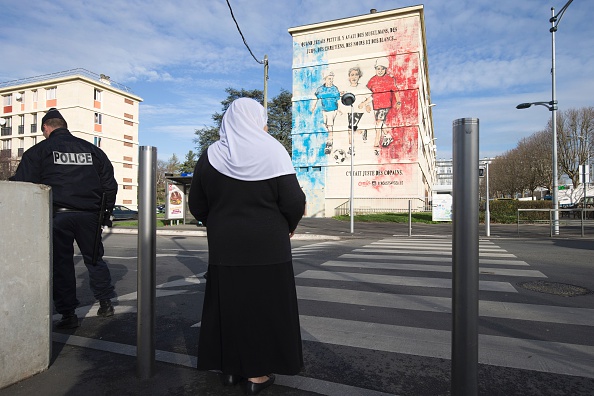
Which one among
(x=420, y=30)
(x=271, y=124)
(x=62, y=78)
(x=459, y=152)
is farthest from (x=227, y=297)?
(x=62, y=78)

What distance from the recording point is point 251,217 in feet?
7.47

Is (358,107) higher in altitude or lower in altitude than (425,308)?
higher

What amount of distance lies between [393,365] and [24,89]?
2489 inches

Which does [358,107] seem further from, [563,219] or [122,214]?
[122,214]

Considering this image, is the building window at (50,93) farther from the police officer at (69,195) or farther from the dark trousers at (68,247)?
the dark trousers at (68,247)

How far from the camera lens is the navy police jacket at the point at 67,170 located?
3451 mm

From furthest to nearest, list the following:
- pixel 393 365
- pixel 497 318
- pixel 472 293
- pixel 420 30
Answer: pixel 420 30
pixel 497 318
pixel 393 365
pixel 472 293

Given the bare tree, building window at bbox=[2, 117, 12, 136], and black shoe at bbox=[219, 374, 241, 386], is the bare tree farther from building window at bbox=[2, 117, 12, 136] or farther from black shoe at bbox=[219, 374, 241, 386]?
building window at bbox=[2, 117, 12, 136]

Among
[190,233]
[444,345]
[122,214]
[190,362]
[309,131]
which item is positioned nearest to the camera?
[190,362]

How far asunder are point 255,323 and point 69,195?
2349mm

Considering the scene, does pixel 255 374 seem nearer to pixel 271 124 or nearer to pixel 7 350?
pixel 7 350

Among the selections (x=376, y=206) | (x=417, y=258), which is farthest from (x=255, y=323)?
(x=376, y=206)

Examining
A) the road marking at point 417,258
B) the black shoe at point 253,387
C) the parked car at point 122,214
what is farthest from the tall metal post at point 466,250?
the parked car at point 122,214

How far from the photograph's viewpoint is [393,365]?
275 centimetres
